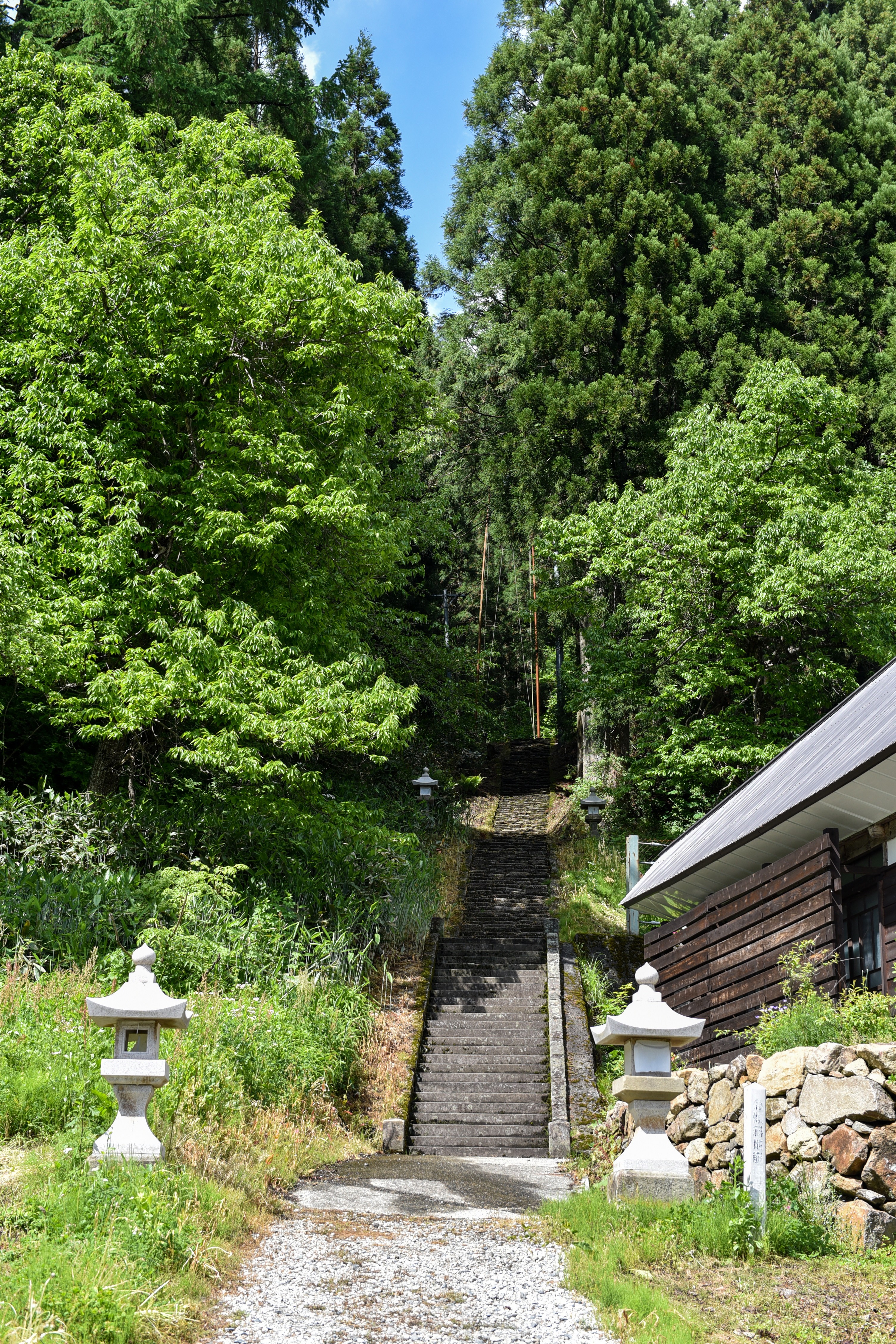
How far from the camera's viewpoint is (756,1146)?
5555 mm

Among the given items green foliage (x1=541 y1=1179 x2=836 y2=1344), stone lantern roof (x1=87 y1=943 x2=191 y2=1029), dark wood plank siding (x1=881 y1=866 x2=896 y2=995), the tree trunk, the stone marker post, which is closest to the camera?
green foliage (x1=541 y1=1179 x2=836 y2=1344)

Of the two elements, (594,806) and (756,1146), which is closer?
(756,1146)

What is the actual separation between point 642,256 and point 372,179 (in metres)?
11.8

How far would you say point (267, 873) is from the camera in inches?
521

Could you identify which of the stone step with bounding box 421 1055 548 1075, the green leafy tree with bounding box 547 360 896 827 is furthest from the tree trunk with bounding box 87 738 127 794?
the green leafy tree with bounding box 547 360 896 827

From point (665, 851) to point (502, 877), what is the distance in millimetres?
6224

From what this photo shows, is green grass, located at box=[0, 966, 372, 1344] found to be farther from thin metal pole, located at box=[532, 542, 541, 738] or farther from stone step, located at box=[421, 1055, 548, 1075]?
thin metal pole, located at box=[532, 542, 541, 738]

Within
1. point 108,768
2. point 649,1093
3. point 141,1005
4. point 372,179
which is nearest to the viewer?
point 141,1005

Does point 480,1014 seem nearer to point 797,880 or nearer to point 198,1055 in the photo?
point 797,880

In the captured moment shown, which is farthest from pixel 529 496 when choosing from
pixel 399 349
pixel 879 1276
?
pixel 879 1276

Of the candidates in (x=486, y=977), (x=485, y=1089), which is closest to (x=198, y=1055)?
(x=485, y=1089)

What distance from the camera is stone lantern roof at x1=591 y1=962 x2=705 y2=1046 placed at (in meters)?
6.35

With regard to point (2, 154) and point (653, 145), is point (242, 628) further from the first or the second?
point (653, 145)

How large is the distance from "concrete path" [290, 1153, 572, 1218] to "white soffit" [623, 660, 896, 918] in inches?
Answer: 121
